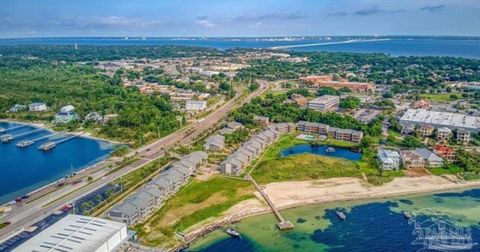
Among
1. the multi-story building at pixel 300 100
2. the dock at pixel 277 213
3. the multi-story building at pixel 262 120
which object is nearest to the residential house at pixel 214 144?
the dock at pixel 277 213

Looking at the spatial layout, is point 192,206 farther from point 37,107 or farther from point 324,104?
point 37,107

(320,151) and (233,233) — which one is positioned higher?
(320,151)

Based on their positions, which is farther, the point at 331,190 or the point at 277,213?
the point at 331,190

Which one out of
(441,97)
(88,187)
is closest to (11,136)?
(88,187)

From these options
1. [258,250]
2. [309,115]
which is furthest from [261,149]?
[258,250]

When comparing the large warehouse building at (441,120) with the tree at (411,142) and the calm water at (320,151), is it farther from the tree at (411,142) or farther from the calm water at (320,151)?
the calm water at (320,151)

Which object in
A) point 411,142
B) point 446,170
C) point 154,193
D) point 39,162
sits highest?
point 411,142

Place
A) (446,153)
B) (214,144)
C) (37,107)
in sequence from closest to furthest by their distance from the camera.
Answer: (446,153) < (214,144) < (37,107)
